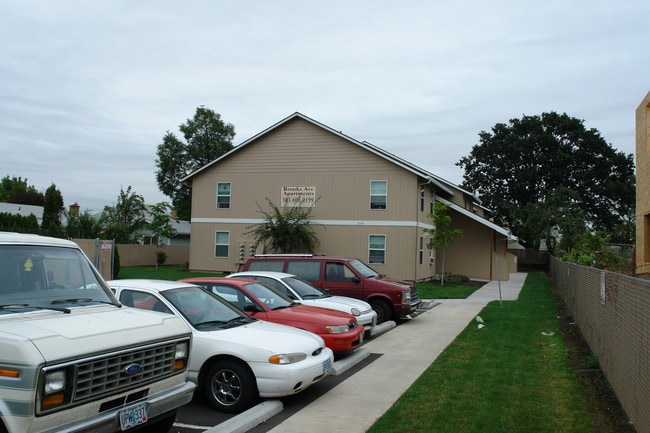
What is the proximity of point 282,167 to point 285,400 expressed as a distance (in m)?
22.5

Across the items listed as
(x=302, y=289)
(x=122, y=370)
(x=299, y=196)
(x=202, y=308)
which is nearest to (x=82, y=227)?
(x=299, y=196)

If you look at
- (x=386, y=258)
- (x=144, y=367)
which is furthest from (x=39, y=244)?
(x=386, y=258)

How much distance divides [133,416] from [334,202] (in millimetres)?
23781

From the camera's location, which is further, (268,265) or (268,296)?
(268,265)

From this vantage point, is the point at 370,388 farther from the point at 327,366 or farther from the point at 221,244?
the point at 221,244

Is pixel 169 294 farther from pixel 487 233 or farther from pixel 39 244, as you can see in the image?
pixel 487 233

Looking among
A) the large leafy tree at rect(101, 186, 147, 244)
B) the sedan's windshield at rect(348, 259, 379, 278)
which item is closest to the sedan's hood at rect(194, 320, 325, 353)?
the sedan's windshield at rect(348, 259, 379, 278)

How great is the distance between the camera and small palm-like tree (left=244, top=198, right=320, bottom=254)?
27375 millimetres

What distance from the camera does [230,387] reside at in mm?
7020

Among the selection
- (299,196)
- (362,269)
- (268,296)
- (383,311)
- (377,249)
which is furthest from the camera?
(299,196)

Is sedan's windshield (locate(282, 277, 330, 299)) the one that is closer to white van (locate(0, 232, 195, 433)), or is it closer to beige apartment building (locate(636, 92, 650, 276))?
white van (locate(0, 232, 195, 433))

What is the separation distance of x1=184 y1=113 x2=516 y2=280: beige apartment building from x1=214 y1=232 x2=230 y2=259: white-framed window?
0.18 ft

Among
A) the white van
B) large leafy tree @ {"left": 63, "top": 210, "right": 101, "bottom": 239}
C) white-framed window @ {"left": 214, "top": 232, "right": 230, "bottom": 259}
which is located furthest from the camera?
large leafy tree @ {"left": 63, "top": 210, "right": 101, "bottom": 239}

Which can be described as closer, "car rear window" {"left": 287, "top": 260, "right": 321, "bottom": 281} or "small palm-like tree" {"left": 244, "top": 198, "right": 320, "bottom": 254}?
"car rear window" {"left": 287, "top": 260, "right": 321, "bottom": 281}
